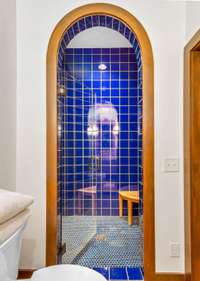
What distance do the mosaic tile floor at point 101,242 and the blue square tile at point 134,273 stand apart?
0.08 m

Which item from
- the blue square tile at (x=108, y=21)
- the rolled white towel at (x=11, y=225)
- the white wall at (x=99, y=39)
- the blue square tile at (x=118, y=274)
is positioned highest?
the white wall at (x=99, y=39)

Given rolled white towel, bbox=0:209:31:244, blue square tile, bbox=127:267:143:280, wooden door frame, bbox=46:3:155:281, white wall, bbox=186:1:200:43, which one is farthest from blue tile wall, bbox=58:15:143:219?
rolled white towel, bbox=0:209:31:244

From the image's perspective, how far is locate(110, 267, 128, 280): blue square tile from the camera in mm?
2282

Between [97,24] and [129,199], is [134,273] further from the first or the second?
[97,24]

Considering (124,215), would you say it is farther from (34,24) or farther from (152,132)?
(34,24)

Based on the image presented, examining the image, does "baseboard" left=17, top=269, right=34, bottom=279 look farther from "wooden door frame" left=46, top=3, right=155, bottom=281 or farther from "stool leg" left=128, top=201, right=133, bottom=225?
"stool leg" left=128, top=201, right=133, bottom=225

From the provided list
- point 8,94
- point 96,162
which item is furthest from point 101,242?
point 8,94

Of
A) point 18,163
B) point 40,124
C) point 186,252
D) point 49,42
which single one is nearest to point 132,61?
point 49,42

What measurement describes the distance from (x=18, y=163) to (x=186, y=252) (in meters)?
1.52

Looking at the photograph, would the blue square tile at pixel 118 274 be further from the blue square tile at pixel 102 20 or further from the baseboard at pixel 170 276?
the blue square tile at pixel 102 20

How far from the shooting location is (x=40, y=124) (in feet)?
7.25

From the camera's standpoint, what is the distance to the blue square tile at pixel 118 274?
2282mm

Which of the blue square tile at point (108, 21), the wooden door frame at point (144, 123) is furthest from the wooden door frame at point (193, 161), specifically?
the blue square tile at point (108, 21)

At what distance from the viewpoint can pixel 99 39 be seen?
3748 mm
